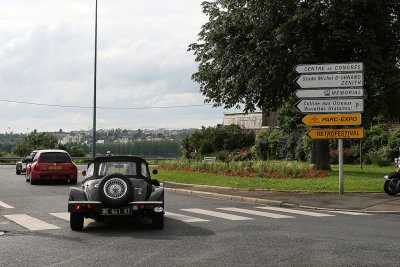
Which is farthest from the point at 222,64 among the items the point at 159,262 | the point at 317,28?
the point at 159,262

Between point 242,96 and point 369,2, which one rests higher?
point 369,2

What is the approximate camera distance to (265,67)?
2344 centimetres

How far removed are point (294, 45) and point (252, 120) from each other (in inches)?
1222

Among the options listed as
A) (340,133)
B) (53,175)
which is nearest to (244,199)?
(340,133)

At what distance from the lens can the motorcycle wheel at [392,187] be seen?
16031 millimetres

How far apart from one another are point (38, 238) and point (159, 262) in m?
2.97

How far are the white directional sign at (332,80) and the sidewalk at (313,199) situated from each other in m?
3.47

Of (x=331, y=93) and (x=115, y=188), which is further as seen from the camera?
(x=331, y=93)

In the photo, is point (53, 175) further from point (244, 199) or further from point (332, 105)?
point (332, 105)

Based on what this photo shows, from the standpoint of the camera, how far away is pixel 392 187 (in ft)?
52.7

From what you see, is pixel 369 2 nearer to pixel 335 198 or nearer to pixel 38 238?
pixel 335 198

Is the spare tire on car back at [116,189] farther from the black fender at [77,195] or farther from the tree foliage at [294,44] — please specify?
the tree foliage at [294,44]

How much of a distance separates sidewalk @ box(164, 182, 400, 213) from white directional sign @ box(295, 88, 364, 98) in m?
3.14

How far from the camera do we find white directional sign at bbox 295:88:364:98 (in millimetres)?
16484
